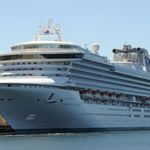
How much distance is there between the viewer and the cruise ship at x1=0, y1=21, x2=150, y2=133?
73312mm

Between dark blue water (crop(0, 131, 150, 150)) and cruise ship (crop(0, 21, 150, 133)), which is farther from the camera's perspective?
cruise ship (crop(0, 21, 150, 133))

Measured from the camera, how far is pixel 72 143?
63.8 metres

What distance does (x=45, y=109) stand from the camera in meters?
73.8

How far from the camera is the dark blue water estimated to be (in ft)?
197

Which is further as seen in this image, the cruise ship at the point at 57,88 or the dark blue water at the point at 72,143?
the cruise ship at the point at 57,88

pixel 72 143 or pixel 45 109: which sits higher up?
pixel 45 109

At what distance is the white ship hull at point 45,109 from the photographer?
7262 centimetres

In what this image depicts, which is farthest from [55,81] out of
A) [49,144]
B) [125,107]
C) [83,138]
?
[125,107]

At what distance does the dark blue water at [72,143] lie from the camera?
5991 cm

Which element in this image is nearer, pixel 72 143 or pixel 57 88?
pixel 72 143

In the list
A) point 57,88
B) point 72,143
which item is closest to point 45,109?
point 57,88

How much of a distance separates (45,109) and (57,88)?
122 inches

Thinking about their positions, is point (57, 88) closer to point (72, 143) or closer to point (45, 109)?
point (45, 109)

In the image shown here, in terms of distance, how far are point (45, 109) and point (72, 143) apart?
11.0 m
